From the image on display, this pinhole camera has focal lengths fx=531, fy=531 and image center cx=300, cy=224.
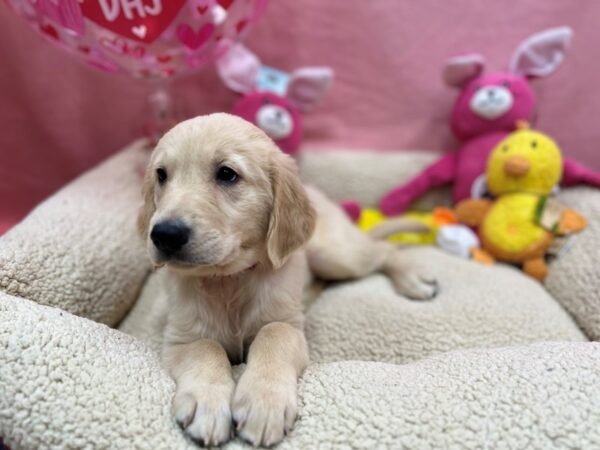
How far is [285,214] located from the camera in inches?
60.6

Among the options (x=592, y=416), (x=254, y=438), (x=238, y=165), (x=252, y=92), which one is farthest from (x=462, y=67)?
(x=254, y=438)

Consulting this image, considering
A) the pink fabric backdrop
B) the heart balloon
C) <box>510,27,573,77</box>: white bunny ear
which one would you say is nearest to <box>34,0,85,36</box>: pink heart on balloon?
the heart balloon

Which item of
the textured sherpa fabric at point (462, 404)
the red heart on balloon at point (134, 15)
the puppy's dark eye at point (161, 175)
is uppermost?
the red heart on balloon at point (134, 15)

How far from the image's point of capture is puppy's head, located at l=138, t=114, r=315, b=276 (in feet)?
4.34

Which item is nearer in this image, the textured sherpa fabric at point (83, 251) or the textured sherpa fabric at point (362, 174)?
the textured sherpa fabric at point (83, 251)

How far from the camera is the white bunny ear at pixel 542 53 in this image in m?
2.49

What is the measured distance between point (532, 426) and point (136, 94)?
8.08ft

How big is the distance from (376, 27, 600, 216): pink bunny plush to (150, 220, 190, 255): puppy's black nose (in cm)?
156

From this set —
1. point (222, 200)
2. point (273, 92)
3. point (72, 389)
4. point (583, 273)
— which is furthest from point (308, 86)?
point (72, 389)

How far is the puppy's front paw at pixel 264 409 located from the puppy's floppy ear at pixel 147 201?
0.65 metres

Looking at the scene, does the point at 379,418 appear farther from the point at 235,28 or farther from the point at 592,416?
the point at 235,28

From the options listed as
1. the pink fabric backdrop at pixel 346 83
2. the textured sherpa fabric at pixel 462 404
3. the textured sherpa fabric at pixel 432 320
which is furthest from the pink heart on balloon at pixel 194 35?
the textured sherpa fabric at pixel 462 404

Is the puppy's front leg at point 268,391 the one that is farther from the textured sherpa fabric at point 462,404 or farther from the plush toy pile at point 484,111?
the plush toy pile at point 484,111

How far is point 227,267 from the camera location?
1.48 metres
